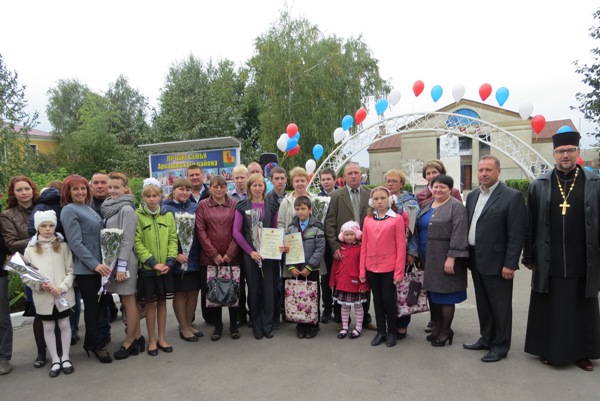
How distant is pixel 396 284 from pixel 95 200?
11.8ft

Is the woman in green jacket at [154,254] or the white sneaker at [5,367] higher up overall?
the woman in green jacket at [154,254]

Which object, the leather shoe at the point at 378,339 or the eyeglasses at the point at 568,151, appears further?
the leather shoe at the point at 378,339

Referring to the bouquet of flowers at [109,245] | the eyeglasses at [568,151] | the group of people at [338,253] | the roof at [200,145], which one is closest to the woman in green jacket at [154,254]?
the group of people at [338,253]

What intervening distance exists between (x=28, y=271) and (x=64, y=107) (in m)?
44.0

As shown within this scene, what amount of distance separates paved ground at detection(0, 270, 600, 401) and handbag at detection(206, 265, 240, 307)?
0.50 m

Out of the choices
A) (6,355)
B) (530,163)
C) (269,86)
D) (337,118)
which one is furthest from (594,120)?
(6,355)

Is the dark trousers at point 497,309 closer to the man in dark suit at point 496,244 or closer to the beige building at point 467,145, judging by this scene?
the man in dark suit at point 496,244

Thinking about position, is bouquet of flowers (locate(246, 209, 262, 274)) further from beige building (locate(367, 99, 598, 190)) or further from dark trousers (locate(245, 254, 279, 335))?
beige building (locate(367, 99, 598, 190))

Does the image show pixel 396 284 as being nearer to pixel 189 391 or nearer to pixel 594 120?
pixel 189 391

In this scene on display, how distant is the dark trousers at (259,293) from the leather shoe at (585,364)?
10.3 ft

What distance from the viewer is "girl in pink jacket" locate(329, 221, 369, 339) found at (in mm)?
4273

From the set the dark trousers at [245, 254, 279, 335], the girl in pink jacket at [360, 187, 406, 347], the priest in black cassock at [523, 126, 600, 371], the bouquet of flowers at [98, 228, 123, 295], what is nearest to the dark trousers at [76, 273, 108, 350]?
the bouquet of flowers at [98, 228, 123, 295]

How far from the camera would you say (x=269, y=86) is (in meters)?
20.5

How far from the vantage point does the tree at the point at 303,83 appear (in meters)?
20.3
